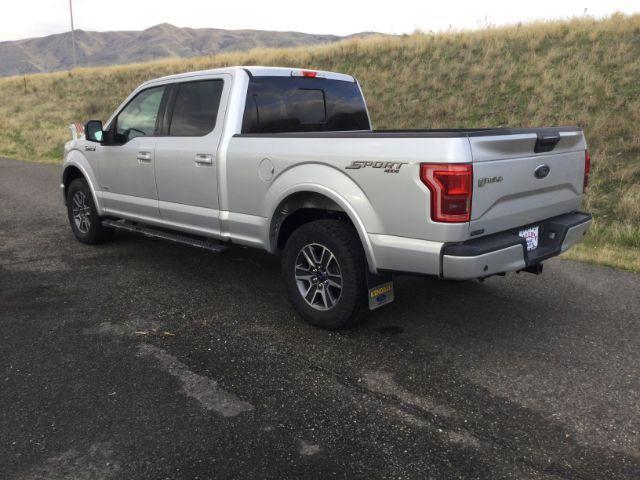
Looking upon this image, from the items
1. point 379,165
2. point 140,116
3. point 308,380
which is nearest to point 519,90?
point 140,116

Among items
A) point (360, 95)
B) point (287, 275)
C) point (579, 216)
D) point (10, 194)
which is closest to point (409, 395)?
point (287, 275)

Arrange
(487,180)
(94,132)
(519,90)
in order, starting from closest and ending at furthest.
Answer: (487,180) → (94,132) → (519,90)

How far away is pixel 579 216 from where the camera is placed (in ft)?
14.4

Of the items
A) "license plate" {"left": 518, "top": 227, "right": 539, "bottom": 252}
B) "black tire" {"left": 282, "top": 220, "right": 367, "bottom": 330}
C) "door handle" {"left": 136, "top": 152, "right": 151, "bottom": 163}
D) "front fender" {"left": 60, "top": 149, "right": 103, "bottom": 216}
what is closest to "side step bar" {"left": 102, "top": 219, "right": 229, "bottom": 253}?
"front fender" {"left": 60, "top": 149, "right": 103, "bottom": 216}

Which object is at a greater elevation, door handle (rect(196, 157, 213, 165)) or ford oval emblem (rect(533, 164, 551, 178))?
door handle (rect(196, 157, 213, 165))

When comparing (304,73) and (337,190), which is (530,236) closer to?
(337,190)

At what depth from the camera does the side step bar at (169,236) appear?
4969 millimetres

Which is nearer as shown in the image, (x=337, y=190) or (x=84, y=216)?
(x=337, y=190)

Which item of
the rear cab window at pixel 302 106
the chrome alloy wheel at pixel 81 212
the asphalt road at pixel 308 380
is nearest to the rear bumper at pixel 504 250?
the asphalt road at pixel 308 380

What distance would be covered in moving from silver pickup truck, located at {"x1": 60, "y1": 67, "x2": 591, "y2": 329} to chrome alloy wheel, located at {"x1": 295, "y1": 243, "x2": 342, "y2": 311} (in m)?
0.01

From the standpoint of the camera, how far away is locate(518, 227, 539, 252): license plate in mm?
3898

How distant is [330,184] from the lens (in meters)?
3.94

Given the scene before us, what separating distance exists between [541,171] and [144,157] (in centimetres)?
373

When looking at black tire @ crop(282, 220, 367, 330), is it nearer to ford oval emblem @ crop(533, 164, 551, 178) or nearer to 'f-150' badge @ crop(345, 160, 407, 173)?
'f-150' badge @ crop(345, 160, 407, 173)
